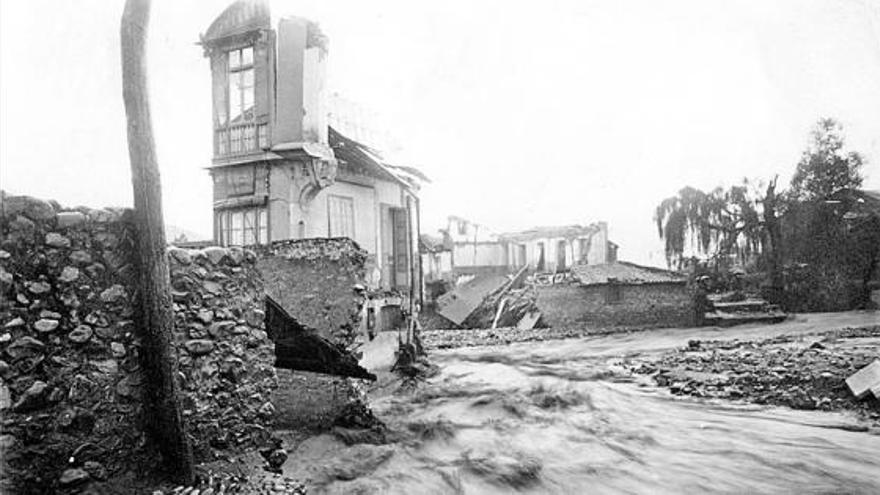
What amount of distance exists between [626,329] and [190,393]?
1990 cm

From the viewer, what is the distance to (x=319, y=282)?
26.4ft

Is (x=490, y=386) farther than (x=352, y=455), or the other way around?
(x=490, y=386)

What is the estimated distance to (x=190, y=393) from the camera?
411 cm

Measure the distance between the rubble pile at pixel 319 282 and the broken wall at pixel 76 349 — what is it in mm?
3705

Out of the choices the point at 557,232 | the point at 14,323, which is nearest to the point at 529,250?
the point at 557,232

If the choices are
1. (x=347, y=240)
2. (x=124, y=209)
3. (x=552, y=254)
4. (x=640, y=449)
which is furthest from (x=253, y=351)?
(x=552, y=254)

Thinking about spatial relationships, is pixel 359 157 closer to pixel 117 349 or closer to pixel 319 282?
pixel 319 282

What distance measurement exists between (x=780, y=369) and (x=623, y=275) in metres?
12.0

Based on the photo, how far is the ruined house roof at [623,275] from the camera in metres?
22.3

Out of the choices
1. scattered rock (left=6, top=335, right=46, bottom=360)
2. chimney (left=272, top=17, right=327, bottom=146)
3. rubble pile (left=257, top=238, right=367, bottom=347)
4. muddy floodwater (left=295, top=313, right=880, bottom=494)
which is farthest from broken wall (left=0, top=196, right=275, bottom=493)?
chimney (left=272, top=17, right=327, bottom=146)

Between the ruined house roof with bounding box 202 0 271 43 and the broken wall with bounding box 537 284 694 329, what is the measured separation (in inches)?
634

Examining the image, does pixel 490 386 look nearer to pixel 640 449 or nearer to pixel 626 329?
pixel 640 449

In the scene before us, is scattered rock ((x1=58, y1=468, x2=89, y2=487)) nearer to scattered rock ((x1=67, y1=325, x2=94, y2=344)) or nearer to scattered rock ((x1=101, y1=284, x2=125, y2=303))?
scattered rock ((x1=67, y1=325, x2=94, y2=344))

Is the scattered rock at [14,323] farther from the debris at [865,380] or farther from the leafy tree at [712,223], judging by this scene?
the leafy tree at [712,223]
